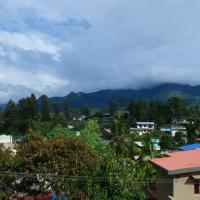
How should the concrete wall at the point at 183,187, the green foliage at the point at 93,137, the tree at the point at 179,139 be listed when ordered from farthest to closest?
the tree at the point at 179,139, the green foliage at the point at 93,137, the concrete wall at the point at 183,187

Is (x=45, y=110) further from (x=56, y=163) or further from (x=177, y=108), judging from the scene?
(x=56, y=163)

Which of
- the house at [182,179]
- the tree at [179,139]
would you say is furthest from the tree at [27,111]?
the house at [182,179]

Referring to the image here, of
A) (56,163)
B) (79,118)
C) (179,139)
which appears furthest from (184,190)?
(79,118)

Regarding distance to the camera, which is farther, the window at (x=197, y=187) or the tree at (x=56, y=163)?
the tree at (x=56, y=163)

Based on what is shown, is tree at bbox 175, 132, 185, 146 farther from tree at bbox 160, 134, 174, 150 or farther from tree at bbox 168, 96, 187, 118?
tree at bbox 168, 96, 187, 118

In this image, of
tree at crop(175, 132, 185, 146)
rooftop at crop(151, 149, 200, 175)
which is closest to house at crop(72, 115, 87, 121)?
tree at crop(175, 132, 185, 146)

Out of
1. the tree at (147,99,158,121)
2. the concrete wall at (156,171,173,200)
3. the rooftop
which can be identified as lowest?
the concrete wall at (156,171,173,200)

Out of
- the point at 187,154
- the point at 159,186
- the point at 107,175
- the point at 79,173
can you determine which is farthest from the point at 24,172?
the point at 187,154

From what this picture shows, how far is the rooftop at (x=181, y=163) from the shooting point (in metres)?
21.6

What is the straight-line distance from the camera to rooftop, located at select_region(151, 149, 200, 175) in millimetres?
21594

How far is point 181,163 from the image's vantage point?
903 inches

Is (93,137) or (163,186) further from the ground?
(93,137)

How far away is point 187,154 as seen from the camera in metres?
25.5

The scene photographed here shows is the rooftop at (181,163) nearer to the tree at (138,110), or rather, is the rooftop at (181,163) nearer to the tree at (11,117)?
the tree at (11,117)
